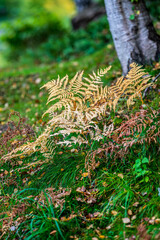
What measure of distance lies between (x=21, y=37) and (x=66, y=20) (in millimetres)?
1735

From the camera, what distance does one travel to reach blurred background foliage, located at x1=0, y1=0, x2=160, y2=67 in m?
6.54

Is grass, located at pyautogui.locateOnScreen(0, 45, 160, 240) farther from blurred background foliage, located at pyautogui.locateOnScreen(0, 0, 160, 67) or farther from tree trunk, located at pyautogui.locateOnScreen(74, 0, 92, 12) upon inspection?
tree trunk, located at pyautogui.locateOnScreen(74, 0, 92, 12)

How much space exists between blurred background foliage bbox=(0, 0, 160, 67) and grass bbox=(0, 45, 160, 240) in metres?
4.12

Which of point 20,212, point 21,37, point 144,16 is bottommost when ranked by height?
point 20,212

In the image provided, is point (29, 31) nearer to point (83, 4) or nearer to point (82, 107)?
point (83, 4)

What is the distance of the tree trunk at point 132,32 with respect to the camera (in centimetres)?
360

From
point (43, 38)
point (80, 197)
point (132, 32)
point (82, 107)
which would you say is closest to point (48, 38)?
point (43, 38)

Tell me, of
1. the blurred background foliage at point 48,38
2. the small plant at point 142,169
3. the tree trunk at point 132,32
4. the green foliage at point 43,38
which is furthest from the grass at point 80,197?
the green foliage at point 43,38

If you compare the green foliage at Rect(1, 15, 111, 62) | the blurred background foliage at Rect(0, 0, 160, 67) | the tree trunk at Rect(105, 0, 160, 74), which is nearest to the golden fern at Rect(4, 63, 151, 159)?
the tree trunk at Rect(105, 0, 160, 74)

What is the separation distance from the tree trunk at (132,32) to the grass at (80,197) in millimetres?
1007

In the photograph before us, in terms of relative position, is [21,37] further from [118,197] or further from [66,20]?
[118,197]

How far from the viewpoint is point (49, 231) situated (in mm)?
2092

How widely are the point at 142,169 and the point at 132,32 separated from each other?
226 centimetres

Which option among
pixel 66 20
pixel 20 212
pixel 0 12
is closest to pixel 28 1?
pixel 0 12
